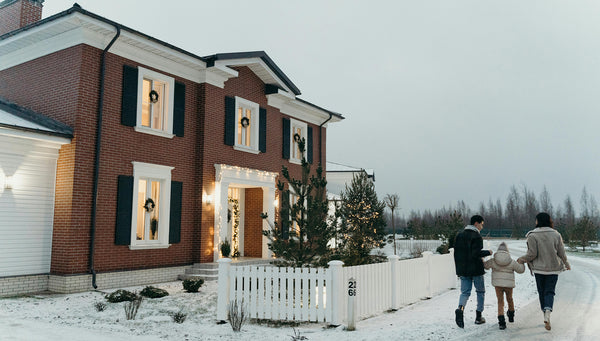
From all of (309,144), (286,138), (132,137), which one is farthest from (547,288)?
(309,144)

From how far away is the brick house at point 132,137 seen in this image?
425 inches

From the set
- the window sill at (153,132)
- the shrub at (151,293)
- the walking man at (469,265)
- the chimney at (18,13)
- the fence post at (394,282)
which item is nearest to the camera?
the walking man at (469,265)

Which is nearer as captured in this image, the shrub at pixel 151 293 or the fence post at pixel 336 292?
the fence post at pixel 336 292

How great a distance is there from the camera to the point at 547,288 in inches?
267

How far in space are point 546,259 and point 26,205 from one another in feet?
35.9

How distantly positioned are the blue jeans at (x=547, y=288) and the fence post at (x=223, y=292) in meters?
4.96

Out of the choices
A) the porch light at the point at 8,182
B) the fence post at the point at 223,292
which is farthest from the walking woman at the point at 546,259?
the porch light at the point at 8,182

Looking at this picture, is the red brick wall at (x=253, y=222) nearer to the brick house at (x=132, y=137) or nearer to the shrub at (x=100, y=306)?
the brick house at (x=132, y=137)

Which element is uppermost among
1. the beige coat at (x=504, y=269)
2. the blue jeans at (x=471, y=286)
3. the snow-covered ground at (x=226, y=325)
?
the beige coat at (x=504, y=269)

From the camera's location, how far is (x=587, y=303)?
371 inches

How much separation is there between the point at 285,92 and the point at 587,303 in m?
11.3

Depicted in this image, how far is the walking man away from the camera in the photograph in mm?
7109

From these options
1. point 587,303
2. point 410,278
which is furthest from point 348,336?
point 587,303

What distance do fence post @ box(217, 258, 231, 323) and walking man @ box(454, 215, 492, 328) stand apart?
3.80 metres
